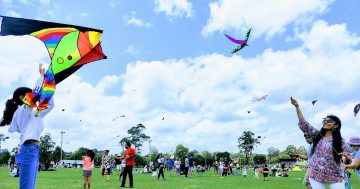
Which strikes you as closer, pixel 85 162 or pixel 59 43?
pixel 59 43

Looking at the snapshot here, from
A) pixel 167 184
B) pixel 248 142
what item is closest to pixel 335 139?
pixel 167 184

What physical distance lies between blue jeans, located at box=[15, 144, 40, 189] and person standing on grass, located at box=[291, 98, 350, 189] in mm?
3732

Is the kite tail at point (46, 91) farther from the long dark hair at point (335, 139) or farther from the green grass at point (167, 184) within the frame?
the green grass at point (167, 184)

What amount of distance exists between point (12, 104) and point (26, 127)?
48 centimetres

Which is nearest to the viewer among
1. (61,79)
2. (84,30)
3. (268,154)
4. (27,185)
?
(27,185)

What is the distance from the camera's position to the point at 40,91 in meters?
4.86

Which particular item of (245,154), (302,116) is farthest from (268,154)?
(302,116)

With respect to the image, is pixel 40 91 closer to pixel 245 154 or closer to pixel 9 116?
pixel 9 116

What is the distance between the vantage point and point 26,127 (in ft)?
16.0

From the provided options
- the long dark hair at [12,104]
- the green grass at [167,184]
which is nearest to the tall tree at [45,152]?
the green grass at [167,184]

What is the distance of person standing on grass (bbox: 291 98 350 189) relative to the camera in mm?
5926

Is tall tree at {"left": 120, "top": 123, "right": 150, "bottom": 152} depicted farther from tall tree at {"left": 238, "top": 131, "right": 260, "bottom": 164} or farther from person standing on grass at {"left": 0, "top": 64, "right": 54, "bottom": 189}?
person standing on grass at {"left": 0, "top": 64, "right": 54, "bottom": 189}

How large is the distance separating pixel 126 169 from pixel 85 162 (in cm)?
299

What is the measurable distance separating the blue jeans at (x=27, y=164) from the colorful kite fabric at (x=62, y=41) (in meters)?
0.60
